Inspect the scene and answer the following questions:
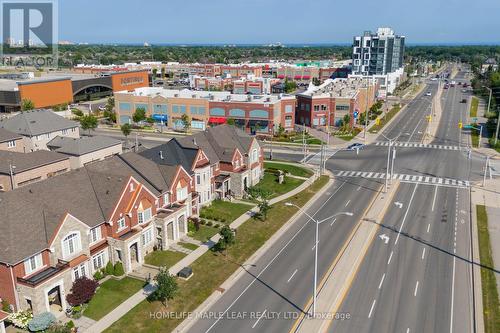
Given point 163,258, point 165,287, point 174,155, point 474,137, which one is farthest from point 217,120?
point 165,287

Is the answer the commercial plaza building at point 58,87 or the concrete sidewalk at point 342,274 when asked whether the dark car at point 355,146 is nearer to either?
the concrete sidewalk at point 342,274

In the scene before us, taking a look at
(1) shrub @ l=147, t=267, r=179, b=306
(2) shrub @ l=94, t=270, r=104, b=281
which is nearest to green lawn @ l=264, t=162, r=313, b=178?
(2) shrub @ l=94, t=270, r=104, b=281

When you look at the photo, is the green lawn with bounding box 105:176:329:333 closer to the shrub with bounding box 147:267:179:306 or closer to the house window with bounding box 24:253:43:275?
the shrub with bounding box 147:267:179:306

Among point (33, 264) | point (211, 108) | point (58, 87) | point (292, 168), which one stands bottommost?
point (33, 264)

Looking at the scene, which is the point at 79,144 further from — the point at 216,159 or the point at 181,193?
the point at 181,193

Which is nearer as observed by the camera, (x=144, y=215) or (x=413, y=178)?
(x=144, y=215)

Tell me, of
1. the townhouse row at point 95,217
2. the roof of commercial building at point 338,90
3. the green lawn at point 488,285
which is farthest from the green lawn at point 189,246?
the roof of commercial building at point 338,90
